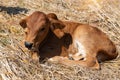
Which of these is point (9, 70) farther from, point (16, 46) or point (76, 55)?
point (76, 55)

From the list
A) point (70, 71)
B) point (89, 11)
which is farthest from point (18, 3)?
point (70, 71)

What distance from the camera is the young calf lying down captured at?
7.13 metres

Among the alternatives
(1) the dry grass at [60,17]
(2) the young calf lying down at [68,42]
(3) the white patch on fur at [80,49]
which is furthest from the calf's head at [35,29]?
(3) the white patch on fur at [80,49]

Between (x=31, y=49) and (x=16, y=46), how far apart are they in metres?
0.39

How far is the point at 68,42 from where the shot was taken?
759 cm

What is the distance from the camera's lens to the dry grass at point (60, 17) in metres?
6.58

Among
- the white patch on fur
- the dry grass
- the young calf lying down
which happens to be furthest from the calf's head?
the white patch on fur

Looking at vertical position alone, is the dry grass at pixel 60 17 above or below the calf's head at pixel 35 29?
below

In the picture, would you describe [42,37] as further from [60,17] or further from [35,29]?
[60,17]

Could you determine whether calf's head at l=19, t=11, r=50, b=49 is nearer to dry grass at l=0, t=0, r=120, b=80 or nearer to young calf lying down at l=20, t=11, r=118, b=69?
young calf lying down at l=20, t=11, r=118, b=69

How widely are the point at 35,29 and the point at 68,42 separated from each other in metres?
0.82

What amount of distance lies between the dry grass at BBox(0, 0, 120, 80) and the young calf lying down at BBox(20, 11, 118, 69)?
0.64 ft

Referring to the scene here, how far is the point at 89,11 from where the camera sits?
9391 millimetres

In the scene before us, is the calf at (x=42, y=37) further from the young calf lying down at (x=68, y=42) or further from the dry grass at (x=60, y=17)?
the dry grass at (x=60, y=17)
